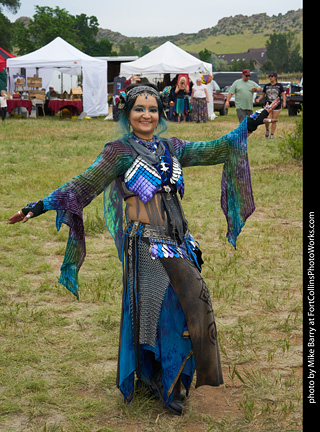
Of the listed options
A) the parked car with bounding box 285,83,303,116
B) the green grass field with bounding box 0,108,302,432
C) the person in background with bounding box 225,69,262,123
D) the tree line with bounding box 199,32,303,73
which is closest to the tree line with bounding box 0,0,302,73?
the tree line with bounding box 199,32,303,73

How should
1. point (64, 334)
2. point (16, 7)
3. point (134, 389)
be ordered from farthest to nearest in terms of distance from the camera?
point (16, 7) < point (64, 334) < point (134, 389)

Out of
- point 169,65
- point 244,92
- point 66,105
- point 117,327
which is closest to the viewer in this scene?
point 117,327

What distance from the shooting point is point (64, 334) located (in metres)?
4.57

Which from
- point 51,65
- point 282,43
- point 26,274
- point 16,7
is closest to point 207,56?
point 282,43

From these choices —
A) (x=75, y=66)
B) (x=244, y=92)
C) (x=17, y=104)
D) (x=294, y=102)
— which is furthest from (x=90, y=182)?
(x=294, y=102)

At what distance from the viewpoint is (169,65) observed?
76.5 feet

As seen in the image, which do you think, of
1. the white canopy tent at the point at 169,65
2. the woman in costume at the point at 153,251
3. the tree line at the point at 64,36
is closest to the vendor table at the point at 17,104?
the white canopy tent at the point at 169,65

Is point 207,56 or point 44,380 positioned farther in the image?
point 207,56

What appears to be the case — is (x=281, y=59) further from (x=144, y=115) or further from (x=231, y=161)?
(x=144, y=115)

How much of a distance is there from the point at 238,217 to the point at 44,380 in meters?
1.70

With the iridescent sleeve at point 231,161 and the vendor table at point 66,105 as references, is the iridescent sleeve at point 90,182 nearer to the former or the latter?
the iridescent sleeve at point 231,161

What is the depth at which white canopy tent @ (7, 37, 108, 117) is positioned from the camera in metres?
23.6

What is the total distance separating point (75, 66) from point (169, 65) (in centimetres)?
388

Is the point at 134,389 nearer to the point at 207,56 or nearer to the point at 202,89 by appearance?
the point at 202,89
